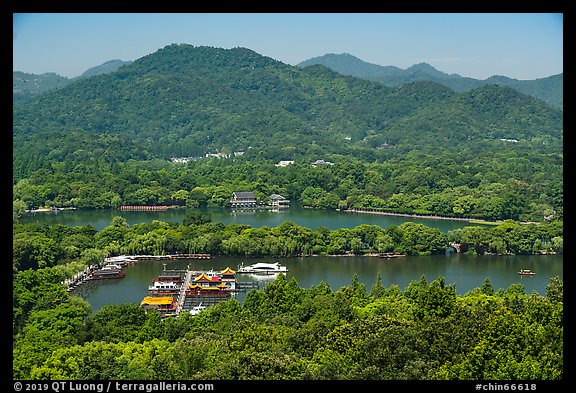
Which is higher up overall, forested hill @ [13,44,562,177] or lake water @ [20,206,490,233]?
forested hill @ [13,44,562,177]

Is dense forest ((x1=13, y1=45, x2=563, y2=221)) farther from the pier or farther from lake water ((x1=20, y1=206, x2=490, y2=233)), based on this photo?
lake water ((x1=20, y1=206, x2=490, y2=233))

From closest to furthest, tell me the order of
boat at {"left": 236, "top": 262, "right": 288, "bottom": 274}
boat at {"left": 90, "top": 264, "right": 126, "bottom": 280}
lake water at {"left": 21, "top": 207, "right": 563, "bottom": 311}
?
lake water at {"left": 21, "top": 207, "right": 563, "bottom": 311}, boat at {"left": 90, "top": 264, "right": 126, "bottom": 280}, boat at {"left": 236, "top": 262, "right": 288, "bottom": 274}

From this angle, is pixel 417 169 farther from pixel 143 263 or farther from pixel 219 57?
pixel 219 57

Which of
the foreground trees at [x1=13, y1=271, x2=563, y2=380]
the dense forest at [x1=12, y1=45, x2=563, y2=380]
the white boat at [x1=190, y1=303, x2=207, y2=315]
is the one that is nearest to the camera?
the foreground trees at [x1=13, y1=271, x2=563, y2=380]

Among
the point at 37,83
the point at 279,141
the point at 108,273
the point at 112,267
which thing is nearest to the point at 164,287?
the point at 108,273

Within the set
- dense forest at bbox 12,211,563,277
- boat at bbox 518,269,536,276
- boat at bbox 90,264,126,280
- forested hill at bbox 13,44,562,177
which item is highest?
forested hill at bbox 13,44,562,177

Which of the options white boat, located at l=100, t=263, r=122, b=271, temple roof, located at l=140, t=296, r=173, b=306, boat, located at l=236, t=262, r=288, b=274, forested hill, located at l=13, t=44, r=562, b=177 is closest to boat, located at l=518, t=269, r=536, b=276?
boat, located at l=236, t=262, r=288, b=274
